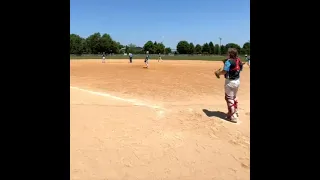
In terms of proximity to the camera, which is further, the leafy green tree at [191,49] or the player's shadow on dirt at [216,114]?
the leafy green tree at [191,49]

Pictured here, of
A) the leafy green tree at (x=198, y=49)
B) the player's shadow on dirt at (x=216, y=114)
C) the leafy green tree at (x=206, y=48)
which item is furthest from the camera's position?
the leafy green tree at (x=198, y=49)

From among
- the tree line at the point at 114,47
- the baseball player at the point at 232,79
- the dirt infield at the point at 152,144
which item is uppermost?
the tree line at the point at 114,47

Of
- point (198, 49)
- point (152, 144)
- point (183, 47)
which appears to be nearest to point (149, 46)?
point (183, 47)

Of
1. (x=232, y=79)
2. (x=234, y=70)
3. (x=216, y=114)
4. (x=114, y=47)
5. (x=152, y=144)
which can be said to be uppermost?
(x=114, y=47)

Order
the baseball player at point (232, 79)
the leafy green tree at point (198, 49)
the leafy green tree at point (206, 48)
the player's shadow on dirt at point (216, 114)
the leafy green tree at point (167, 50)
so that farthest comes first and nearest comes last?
the leafy green tree at point (167, 50), the leafy green tree at point (198, 49), the leafy green tree at point (206, 48), the player's shadow on dirt at point (216, 114), the baseball player at point (232, 79)

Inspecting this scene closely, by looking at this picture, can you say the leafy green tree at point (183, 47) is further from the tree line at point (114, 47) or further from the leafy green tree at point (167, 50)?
the leafy green tree at point (167, 50)

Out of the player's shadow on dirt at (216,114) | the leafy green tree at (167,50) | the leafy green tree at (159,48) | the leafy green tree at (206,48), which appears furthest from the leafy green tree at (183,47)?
the player's shadow on dirt at (216,114)

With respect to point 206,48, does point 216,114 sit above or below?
below

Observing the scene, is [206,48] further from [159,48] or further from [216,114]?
[216,114]

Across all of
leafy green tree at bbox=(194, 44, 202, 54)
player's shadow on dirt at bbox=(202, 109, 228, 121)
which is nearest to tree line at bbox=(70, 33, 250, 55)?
leafy green tree at bbox=(194, 44, 202, 54)

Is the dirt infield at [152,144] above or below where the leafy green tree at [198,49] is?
below

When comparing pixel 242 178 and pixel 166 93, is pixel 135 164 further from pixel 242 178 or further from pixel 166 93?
pixel 166 93
